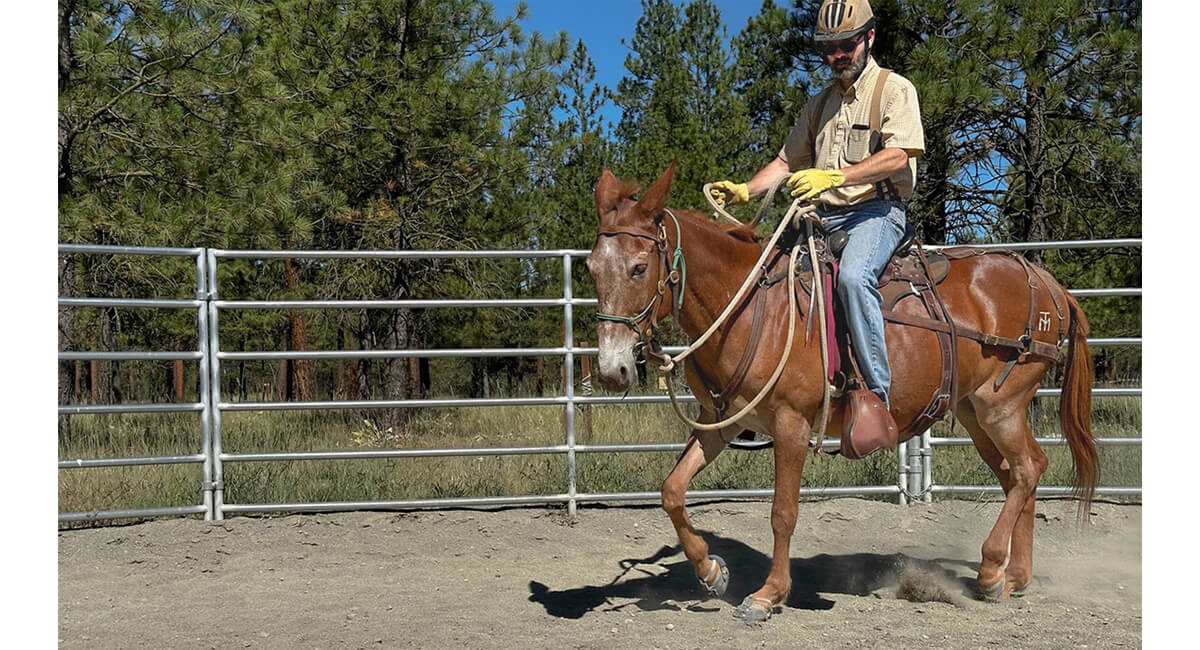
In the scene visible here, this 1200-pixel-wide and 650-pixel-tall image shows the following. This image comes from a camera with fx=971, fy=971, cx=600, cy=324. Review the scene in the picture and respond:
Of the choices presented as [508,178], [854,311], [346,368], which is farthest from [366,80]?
[346,368]

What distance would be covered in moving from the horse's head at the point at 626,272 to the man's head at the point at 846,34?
49.4 inches

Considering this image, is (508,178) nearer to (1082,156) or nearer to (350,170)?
(350,170)

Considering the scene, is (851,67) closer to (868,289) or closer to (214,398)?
(868,289)

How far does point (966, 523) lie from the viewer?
6.99 meters

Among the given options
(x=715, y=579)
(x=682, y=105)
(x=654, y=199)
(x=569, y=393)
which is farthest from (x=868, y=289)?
(x=682, y=105)

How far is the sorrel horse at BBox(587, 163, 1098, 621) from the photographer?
4.21 m

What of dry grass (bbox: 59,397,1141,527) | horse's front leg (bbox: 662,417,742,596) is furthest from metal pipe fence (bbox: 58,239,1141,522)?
horse's front leg (bbox: 662,417,742,596)

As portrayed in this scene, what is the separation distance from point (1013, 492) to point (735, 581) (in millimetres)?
1619

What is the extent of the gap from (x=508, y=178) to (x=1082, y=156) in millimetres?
7412

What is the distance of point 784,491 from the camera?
463 cm

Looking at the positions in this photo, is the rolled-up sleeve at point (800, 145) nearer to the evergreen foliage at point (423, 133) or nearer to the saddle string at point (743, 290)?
the saddle string at point (743, 290)

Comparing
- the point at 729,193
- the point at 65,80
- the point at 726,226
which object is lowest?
the point at 726,226

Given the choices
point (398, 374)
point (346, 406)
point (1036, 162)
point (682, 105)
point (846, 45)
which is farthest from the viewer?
point (682, 105)

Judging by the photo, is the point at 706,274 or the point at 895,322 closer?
the point at 706,274
